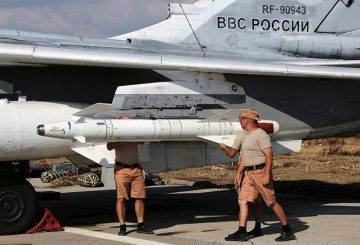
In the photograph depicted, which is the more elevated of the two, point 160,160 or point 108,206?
point 160,160

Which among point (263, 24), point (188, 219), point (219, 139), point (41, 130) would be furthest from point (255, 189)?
point (263, 24)

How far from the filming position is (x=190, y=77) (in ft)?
36.9

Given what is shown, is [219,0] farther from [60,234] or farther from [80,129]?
[60,234]

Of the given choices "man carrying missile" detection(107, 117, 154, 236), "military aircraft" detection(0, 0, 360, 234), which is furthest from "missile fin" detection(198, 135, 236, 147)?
"man carrying missile" detection(107, 117, 154, 236)

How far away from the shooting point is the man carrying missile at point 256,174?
9.12m

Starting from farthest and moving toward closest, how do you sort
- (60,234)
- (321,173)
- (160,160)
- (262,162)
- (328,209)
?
(321,173) < (328,209) < (160,160) < (60,234) < (262,162)

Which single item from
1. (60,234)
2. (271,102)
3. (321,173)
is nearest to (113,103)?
(60,234)

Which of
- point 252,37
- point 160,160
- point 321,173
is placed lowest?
point 321,173

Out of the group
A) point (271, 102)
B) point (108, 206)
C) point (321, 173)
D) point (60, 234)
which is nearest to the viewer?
point (60, 234)

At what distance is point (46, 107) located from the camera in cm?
1034

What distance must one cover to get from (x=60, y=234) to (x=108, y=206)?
3.88m

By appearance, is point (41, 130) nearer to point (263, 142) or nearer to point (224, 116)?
point (224, 116)

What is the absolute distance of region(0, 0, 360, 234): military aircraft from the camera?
33.3ft

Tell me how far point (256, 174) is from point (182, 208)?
14.4ft
